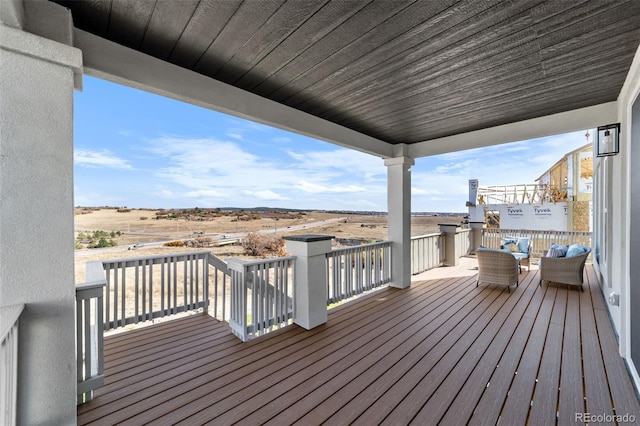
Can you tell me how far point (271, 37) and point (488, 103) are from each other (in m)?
2.52

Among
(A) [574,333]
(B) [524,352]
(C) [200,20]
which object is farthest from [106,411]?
(A) [574,333]

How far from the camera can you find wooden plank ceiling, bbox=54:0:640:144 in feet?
5.40

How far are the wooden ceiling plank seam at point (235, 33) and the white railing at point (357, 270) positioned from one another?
265 centimetres

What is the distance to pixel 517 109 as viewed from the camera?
3205 millimetres

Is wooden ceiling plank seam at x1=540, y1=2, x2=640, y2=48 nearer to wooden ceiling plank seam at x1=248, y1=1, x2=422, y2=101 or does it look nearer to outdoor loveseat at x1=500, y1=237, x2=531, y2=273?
wooden ceiling plank seam at x1=248, y1=1, x2=422, y2=101

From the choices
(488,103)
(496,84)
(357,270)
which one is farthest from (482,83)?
(357,270)

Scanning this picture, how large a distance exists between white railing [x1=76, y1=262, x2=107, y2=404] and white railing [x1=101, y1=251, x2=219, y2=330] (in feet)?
3.64

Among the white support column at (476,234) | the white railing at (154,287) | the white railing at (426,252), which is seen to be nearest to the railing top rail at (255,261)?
the white railing at (154,287)

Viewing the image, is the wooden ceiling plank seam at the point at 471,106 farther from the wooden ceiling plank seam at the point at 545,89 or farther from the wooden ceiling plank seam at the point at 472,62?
the wooden ceiling plank seam at the point at 472,62

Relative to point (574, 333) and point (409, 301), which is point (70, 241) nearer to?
point (409, 301)

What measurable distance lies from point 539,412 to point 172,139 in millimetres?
6422

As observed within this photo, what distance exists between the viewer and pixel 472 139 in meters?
4.04

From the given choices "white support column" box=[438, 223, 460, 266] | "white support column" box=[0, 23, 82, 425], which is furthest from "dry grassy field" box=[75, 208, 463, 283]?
"white support column" box=[0, 23, 82, 425]

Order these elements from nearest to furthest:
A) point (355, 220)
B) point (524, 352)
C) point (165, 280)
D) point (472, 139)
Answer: point (524, 352), point (165, 280), point (472, 139), point (355, 220)
